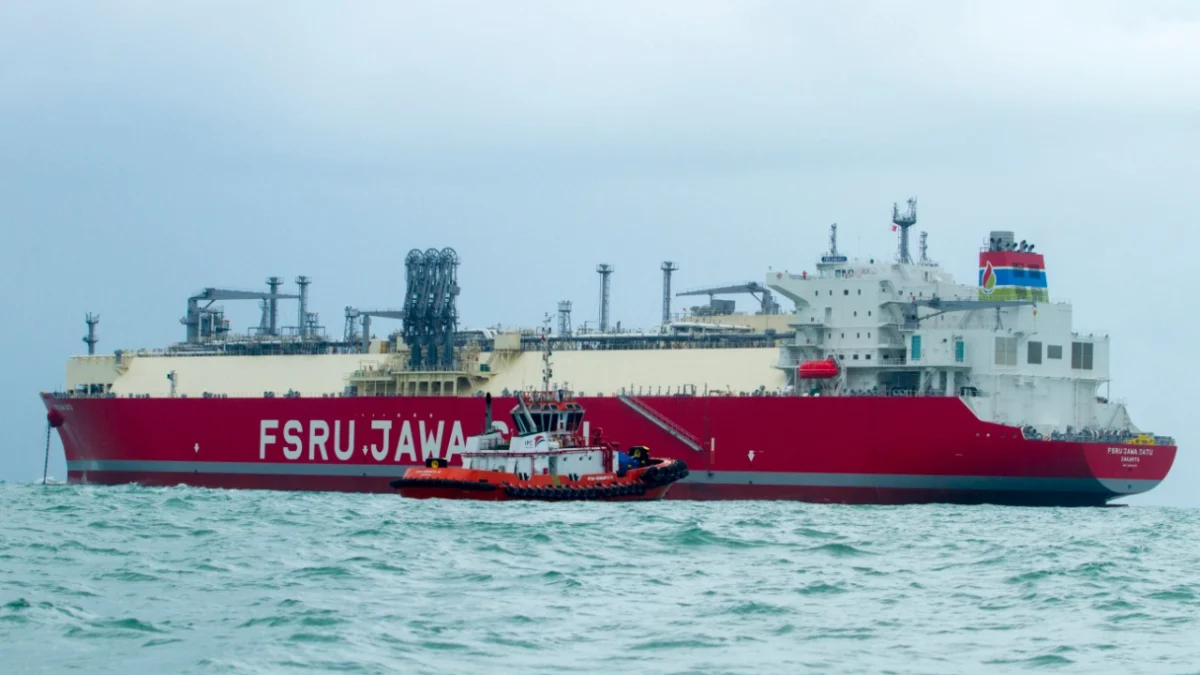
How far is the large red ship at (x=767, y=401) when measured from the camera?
46.2 metres

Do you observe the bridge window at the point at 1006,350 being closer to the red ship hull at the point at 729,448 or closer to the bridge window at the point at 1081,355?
the bridge window at the point at 1081,355

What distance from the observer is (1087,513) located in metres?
43.3

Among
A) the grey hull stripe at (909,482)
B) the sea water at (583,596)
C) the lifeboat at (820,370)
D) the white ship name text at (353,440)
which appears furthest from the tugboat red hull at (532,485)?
the white ship name text at (353,440)

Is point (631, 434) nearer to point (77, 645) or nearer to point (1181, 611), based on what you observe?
point (1181, 611)

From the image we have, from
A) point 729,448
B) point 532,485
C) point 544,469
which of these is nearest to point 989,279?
point 729,448

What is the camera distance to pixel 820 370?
4788 cm

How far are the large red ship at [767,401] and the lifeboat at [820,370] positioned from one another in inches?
2.3

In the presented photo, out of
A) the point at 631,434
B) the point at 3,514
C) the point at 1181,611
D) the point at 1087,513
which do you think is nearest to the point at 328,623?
the point at 1181,611

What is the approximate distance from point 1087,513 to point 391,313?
25497 mm

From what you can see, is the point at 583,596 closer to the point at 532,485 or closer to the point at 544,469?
the point at 532,485

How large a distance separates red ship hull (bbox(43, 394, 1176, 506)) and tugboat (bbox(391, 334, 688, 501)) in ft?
14.8

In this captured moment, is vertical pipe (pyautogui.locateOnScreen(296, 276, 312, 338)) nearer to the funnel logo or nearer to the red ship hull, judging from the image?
the red ship hull

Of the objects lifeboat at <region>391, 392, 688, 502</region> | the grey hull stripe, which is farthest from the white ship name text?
lifeboat at <region>391, 392, 688, 502</region>

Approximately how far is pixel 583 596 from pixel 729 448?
26503 millimetres
